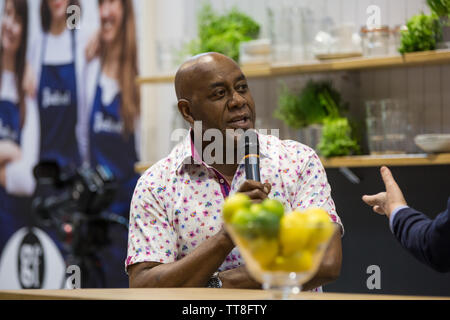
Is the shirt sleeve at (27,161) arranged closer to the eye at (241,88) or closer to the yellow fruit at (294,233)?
the eye at (241,88)

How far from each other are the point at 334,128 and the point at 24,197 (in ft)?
9.11

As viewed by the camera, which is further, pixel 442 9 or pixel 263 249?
pixel 442 9

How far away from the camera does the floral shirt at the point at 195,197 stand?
234cm

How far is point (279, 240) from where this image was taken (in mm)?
1371

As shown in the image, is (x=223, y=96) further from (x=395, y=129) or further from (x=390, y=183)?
(x=395, y=129)

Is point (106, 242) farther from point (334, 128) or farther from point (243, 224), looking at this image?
point (243, 224)

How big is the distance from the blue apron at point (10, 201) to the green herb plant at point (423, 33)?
318cm

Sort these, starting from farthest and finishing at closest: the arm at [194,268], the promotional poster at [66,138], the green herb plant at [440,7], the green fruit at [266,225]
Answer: the promotional poster at [66,138] → the green herb plant at [440,7] → the arm at [194,268] → the green fruit at [266,225]

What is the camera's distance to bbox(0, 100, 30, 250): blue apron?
524 centimetres

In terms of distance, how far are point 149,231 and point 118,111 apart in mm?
2488

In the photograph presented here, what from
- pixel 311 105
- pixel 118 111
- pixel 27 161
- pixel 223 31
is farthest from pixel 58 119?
pixel 311 105

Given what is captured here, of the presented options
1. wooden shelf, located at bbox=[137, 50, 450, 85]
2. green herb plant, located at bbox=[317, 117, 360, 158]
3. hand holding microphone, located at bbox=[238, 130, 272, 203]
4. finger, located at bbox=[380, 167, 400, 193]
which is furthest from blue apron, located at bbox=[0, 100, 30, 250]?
finger, located at bbox=[380, 167, 400, 193]

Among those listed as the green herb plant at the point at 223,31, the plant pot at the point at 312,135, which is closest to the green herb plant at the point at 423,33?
the plant pot at the point at 312,135

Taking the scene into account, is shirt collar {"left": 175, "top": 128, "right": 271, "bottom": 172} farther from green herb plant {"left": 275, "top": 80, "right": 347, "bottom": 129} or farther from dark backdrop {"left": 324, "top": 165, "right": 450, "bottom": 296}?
dark backdrop {"left": 324, "top": 165, "right": 450, "bottom": 296}
